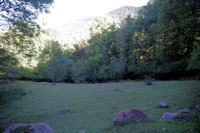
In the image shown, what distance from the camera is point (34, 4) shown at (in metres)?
7.33

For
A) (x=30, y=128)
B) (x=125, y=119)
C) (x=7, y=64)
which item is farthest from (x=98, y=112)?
(x=7, y=64)

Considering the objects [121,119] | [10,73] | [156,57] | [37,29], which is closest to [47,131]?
[121,119]

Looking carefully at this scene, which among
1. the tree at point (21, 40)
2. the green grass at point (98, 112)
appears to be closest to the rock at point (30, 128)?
the green grass at point (98, 112)

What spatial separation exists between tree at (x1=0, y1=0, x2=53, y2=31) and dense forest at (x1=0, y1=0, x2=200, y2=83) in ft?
0.92

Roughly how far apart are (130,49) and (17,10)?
32.8 meters

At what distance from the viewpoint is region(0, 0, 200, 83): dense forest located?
767 cm

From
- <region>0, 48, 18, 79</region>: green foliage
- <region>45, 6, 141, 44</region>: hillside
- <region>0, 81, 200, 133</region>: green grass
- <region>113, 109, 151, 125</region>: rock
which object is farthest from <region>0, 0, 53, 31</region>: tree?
<region>45, 6, 141, 44</region>: hillside

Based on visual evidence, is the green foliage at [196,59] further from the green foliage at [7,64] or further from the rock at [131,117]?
the green foliage at [7,64]

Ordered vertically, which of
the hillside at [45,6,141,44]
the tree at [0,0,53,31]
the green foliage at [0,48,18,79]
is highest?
the hillside at [45,6,141,44]

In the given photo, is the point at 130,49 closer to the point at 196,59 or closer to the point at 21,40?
the point at 196,59

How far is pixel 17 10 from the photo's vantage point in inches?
287

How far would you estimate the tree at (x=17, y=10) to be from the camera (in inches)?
276

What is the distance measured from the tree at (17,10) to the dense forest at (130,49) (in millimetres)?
280

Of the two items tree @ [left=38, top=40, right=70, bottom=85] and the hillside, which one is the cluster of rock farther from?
the hillside
